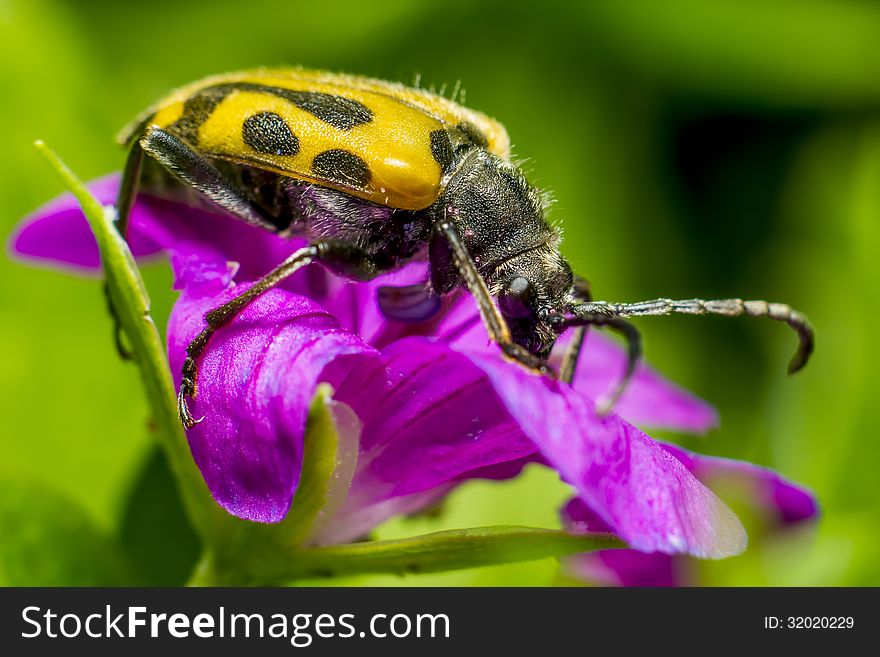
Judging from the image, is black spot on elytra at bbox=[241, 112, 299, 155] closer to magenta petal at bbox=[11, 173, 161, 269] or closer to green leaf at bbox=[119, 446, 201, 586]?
magenta petal at bbox=[11, 173, 161, 269]

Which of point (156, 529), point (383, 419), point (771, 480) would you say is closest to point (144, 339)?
point (383, 419)

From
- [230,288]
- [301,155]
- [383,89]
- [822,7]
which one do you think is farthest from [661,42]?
[230,288]

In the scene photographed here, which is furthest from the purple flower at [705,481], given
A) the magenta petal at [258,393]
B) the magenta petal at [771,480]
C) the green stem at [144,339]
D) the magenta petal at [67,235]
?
the magenta petal at [67,235]

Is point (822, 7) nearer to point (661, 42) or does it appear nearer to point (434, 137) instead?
point (661, 42)

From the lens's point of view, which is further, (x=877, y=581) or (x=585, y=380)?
(x=877, y=581)

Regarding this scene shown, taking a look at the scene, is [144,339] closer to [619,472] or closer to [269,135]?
[269,135]

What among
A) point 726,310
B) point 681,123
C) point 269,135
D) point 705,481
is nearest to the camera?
point 726,310
